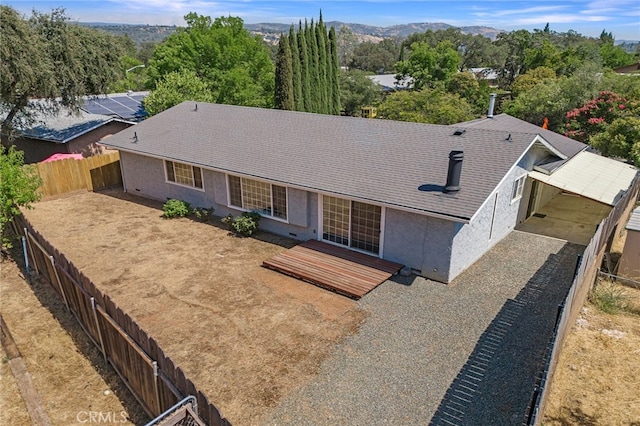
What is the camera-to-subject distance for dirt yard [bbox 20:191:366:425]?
8.92 meters

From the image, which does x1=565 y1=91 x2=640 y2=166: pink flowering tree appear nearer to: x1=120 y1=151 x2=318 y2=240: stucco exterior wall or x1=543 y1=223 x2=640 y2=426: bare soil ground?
x1=543 y1=223 x2=640 y2=426: bare soil ground

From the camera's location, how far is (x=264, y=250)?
1516 cm

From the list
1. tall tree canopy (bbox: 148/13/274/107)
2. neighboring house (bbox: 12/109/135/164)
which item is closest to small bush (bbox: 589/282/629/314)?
neighboring house (bbox: 12/109/135/164)

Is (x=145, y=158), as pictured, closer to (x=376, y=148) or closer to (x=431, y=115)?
(x=376, y=148)

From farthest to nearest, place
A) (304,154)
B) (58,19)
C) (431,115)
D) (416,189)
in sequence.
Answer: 1. (431,115)
2. (58,19)
3. (304,154)
4. (416,189)

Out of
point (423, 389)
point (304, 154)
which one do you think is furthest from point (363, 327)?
point (304, 154)

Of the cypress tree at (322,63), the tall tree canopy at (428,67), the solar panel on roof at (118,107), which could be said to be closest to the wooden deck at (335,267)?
the solar panel on roof at (118,107)

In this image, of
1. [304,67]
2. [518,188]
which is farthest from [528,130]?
[304,67]

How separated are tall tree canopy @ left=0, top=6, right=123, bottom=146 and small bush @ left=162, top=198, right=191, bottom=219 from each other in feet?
34.6

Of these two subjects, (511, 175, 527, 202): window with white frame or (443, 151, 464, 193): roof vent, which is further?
(511, 175, 527, 202): window with white frame

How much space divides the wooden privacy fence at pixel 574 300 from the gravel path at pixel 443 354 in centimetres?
66

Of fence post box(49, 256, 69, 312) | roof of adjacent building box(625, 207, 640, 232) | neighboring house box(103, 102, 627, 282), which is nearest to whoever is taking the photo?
fence post box(49, 256, 69, 312)

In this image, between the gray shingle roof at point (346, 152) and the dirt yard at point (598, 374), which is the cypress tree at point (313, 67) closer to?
the gray shingle roof at point (346, 152)

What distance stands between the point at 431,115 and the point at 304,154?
16.8 m
